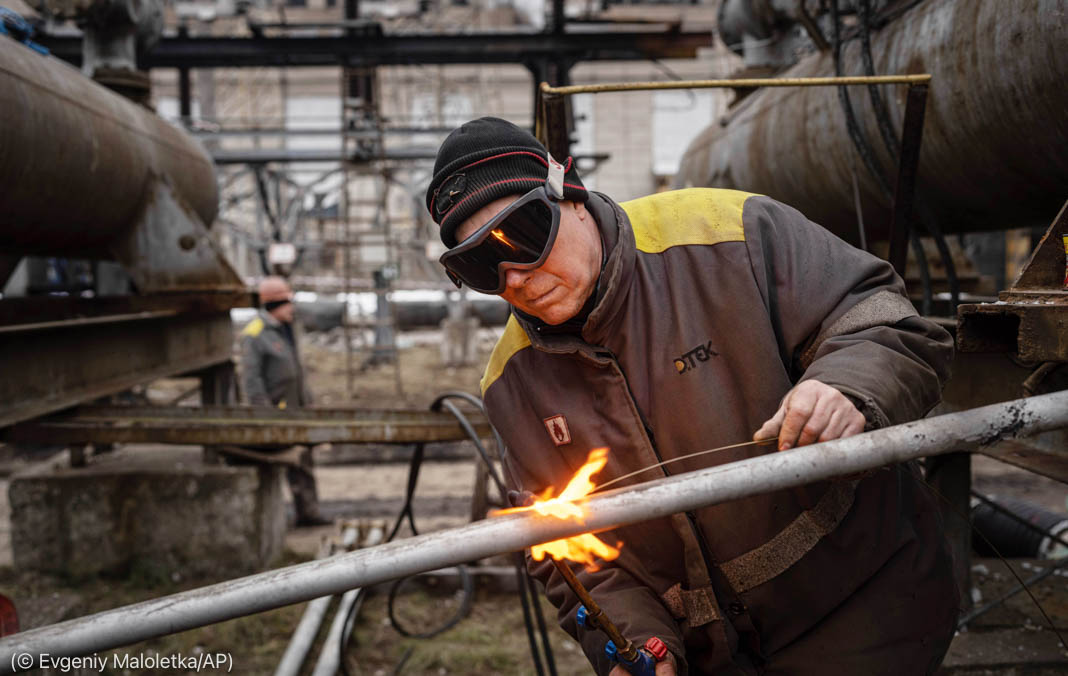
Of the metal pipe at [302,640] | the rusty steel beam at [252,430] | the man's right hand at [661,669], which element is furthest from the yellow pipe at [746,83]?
the metal pipe at [302,640]

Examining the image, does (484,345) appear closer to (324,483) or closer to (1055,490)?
(324,483)

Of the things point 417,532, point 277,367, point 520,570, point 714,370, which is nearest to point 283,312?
point 277,367

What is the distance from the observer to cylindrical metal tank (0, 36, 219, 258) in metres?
3.25

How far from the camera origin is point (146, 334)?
4.75 m

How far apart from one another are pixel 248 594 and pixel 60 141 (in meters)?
3.23

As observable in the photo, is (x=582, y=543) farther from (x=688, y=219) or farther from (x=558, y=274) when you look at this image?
(x=688, y=219)

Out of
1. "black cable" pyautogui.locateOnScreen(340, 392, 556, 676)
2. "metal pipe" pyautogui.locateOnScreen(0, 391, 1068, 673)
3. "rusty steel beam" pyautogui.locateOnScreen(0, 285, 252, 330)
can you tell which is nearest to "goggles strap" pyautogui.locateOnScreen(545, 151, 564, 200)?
"metal pipe" pyautogui.locateOnScreen(0, 391, 1068, 673)

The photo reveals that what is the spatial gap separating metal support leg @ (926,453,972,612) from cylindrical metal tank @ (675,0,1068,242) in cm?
106

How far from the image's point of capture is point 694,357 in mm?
1665

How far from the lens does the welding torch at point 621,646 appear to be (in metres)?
1.58

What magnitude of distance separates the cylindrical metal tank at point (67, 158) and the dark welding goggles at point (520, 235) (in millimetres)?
2612

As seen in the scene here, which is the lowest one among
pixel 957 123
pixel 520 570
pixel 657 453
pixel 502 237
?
pixel 520 570

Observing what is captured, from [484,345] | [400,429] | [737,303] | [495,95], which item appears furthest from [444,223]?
[495,95]

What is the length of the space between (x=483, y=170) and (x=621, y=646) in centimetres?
107
